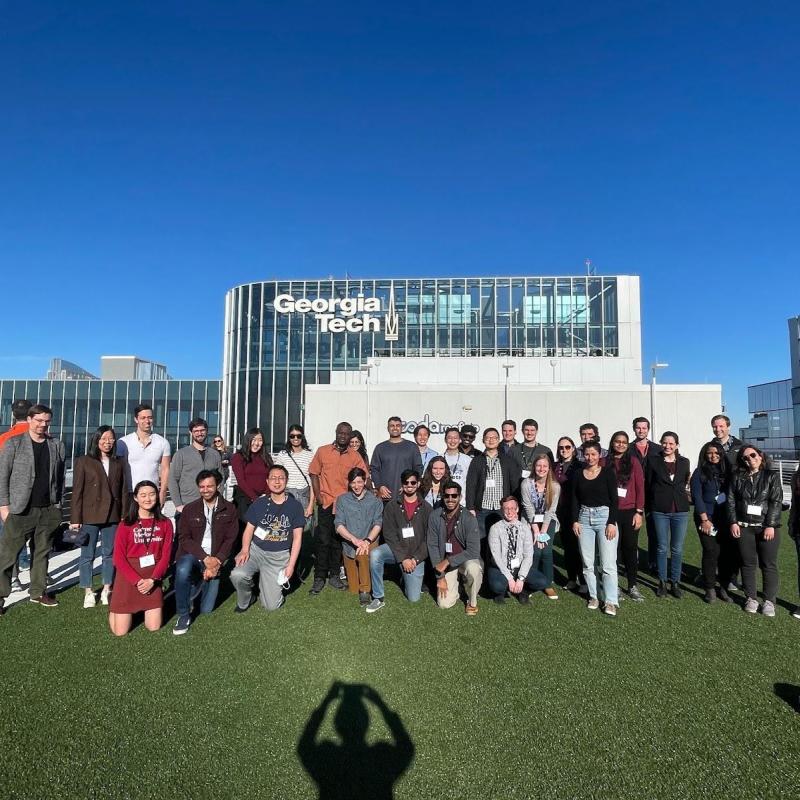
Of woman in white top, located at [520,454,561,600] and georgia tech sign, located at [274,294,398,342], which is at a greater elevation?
georgia tech sign, located at [274,294,398,342]

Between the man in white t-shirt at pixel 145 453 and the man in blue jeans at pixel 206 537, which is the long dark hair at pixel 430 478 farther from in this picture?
the man in white t-shirt at pixel 145 453

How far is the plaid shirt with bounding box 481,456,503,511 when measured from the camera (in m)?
5.61

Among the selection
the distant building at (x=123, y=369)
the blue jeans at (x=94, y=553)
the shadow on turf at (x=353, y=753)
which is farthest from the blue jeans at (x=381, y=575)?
the distant building at (x=123, y=369)

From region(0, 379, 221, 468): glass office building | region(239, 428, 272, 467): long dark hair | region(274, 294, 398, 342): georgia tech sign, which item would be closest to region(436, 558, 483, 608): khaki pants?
region(239, 428, 272, 467): long dark hair

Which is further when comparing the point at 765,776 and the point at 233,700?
the point at 233,700

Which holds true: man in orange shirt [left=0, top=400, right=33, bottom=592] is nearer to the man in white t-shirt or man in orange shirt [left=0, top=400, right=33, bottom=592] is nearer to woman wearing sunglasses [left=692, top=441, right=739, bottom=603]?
the man in white t-shirt

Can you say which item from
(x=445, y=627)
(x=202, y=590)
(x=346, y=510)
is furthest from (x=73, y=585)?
(x=445, y=627)

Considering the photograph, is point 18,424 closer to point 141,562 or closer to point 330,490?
point 141,562

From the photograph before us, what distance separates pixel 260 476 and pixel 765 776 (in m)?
4.84

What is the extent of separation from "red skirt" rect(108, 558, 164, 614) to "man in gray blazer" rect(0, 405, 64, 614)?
118cm

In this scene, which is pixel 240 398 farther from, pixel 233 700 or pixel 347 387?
pixel 233 700

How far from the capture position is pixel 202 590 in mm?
4832

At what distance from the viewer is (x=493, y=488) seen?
5641 mm

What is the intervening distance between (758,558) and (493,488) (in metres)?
2.64
